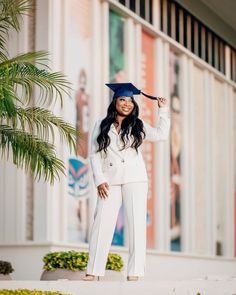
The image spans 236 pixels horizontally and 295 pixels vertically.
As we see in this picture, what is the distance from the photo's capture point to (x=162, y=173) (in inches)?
860

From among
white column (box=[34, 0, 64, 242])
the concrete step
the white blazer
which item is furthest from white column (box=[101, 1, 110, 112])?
the white blazer

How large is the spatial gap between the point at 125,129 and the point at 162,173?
434 inches

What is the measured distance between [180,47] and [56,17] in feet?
22.7

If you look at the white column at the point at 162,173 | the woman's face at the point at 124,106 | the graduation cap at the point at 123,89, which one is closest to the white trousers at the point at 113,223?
the woman's face at the point at 124,106

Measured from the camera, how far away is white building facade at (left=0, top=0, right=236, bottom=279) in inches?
651

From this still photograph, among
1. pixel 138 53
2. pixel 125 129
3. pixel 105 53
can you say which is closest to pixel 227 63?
pixel 138 53

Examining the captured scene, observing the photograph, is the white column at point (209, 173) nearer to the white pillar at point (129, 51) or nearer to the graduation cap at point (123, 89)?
the white pillar at point (129, 51)

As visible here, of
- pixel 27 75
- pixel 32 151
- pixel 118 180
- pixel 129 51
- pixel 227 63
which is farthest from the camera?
pixel 227 63

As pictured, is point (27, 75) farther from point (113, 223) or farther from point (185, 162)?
point (185, 162)

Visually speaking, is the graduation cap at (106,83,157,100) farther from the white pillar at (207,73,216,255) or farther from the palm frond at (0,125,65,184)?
the white pillar at (207,73,216,255)

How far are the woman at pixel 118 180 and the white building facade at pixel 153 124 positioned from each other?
544 cm

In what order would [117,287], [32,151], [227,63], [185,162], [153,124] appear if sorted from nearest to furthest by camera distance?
[117,287] < [32,151] < [153,124] < [185,162] < [227,63]

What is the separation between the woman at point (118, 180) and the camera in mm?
10812

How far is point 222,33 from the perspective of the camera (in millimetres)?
26453
